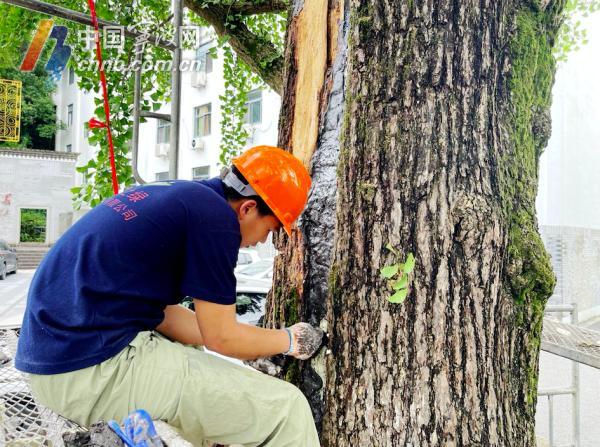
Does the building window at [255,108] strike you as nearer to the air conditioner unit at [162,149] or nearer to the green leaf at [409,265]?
the air conditioner unit at [162,149]

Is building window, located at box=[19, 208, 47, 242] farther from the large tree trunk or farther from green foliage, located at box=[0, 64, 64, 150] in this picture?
the large tree trunk

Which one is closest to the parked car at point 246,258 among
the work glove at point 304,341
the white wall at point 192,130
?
the white wall at point 192,130

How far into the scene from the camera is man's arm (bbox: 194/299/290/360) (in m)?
1.61

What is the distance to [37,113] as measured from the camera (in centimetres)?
2989

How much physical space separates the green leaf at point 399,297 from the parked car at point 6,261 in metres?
20.0

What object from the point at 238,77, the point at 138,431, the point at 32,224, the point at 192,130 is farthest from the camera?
the point at 32,224

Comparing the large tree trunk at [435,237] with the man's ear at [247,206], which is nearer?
the large tree trunk at [435,237]

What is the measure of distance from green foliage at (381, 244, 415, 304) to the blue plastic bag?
82cm

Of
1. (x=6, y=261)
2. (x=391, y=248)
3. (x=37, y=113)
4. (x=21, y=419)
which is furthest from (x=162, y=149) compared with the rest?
(x=391, y=248)

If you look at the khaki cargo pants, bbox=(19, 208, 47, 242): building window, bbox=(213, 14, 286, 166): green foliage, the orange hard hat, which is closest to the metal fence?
the khaki cargo pants

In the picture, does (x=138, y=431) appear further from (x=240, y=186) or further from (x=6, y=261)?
(x=6, y=261)

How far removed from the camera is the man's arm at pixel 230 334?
5.29 ft

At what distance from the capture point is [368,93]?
1770 millimetres

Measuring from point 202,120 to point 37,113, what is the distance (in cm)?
1467
